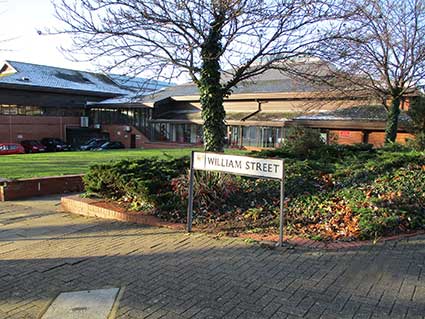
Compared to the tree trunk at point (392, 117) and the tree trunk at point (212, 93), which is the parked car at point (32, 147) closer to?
the tree trunk at point (392, 117)

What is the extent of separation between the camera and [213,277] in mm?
4094

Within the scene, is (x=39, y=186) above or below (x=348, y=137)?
below

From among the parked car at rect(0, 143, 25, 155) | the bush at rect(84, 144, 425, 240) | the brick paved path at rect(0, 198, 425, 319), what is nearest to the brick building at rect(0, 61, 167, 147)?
the parked car at rect(0, 143, 25, 155)

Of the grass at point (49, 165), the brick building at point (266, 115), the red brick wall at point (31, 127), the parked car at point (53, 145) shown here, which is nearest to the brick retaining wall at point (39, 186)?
the grass at point (49, 165)

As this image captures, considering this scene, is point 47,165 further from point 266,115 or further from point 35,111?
point 35,111

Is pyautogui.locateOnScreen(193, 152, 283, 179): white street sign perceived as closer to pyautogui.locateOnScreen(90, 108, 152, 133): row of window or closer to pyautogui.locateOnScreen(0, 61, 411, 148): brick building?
pyautogui.locateOnScreen(0, 61, 411, 148): brick building

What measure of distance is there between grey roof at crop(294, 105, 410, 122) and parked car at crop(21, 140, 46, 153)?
27.0 meters

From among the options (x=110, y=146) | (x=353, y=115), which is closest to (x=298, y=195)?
(x=353, y=115)

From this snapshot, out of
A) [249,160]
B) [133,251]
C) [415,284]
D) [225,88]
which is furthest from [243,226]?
[225,88]

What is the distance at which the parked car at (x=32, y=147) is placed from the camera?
130 ft

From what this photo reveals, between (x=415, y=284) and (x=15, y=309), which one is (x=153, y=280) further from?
(x=415, y=284)

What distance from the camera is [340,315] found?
10.5 ft

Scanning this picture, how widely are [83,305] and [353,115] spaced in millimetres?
29496

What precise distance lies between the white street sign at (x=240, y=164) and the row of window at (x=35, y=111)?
44237 millimetres
